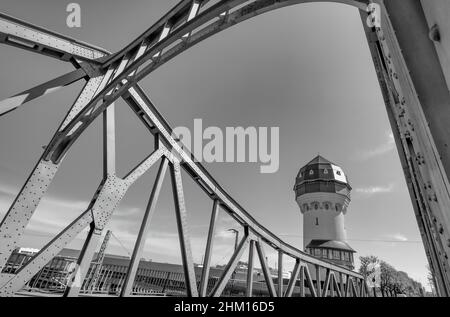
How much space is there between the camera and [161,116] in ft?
22.8

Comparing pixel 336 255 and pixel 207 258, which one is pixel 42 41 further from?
pixel 336 255

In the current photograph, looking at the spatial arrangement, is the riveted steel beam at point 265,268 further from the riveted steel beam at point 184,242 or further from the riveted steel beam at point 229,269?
the riveted steel beam at point 184,242

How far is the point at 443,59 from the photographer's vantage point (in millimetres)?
1084

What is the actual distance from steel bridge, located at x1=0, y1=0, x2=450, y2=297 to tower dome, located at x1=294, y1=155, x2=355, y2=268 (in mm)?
32127

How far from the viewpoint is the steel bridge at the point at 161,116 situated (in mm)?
1353

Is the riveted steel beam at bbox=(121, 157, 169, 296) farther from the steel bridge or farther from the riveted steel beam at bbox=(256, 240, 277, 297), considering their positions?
the riveted steel beam at bbox=(256, 240, 277, 297)

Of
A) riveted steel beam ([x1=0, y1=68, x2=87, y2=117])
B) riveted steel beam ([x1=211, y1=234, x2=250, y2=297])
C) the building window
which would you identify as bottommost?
riveted steel beam ([x1=211, y1=234, x2=250, y2=297])

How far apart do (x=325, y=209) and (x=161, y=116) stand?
117 ft

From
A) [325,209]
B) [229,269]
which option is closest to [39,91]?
[229,269]

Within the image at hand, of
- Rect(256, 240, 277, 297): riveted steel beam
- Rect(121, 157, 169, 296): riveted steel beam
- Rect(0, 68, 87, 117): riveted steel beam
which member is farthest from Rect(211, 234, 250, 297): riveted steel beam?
Rect(0, 68, 87, 117): riveted steel beam

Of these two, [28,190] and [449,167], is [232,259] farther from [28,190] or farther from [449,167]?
[449,167]

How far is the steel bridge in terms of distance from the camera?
4.44 feet

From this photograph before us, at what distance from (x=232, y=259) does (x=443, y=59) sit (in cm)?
868
